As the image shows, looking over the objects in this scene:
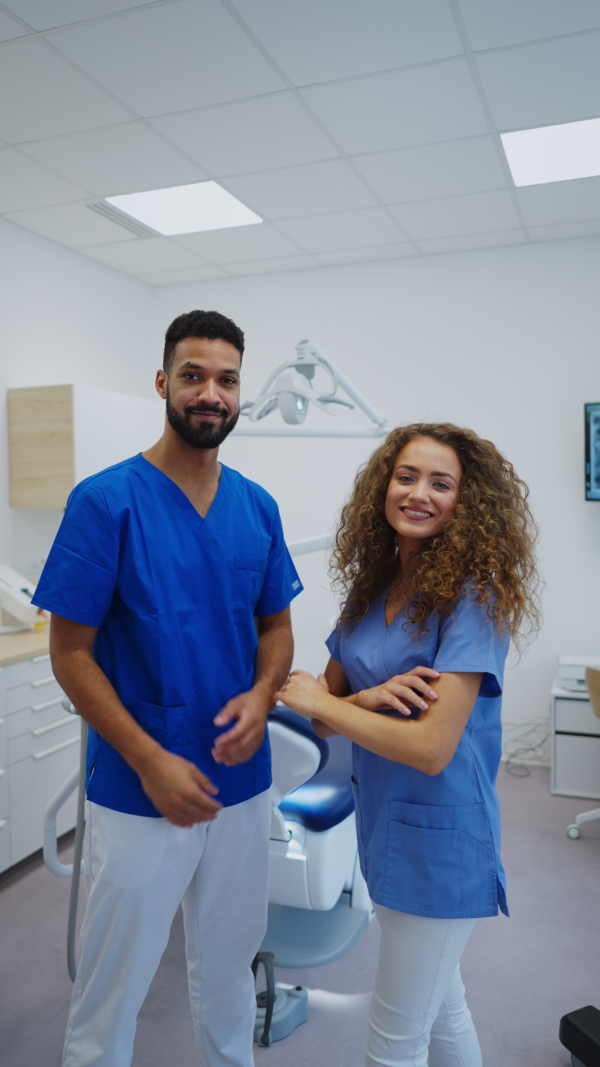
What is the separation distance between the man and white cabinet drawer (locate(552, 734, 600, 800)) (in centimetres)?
228

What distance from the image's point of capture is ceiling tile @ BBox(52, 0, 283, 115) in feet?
6.38

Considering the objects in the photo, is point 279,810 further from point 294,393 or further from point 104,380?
point 104,380

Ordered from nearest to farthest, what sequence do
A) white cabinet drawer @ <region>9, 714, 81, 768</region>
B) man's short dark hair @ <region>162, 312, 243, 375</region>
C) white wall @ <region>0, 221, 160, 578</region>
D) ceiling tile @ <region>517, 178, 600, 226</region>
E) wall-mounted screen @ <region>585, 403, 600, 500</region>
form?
man's short dark hair @ <region>162, 312, 243, 375</region> → white cabinet drawer @ <region>9, 714, 81, 768</region> → ceiling tile @ <region>517, 178, 600, 226</region> → white wall @ <region>0, 221, 160, 578</region> → wall-mounted screen @ <region>585, 403, 600, 500</region>

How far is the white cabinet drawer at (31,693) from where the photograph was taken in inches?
103

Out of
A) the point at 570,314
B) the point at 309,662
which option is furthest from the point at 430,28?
the point at 309,662

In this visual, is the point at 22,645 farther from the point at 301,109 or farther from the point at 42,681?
the point at 301,109

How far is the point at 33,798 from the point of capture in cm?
267

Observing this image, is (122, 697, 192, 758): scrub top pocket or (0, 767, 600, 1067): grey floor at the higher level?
(122, 697, 192, 758): scrub top pocket

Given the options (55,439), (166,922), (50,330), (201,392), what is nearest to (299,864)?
(166,922)

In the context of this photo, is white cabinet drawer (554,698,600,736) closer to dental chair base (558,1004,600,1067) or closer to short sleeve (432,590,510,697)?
dental chair base (558,1004,600,1067)

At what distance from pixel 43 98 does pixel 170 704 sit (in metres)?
1.99

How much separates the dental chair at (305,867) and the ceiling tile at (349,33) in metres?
1.72

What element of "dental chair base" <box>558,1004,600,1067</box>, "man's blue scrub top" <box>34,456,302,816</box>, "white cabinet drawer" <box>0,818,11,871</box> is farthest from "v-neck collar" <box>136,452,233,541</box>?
"white cabinet drawer" <box>0,818,11,871</box>

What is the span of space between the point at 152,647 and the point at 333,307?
319 centimetres
